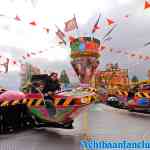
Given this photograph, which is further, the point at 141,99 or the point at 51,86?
the point at 141,99

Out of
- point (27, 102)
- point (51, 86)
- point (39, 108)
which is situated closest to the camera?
point (39, 108)

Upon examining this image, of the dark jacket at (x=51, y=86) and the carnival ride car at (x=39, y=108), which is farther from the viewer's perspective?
the dark jacket at (x=51, y=86)

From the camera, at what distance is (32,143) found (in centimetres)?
983

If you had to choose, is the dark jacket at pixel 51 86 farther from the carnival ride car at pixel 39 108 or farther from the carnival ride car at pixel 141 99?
the carnival ride car at pixel 141 99

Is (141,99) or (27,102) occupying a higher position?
(27,102)

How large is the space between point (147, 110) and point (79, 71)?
75.2 metres

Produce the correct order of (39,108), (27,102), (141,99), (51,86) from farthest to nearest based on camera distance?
1. (141,99)
2. (27,102)
3. (51,86)
4. (39,108)

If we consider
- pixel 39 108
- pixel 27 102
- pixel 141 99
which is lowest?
pixel 141 99

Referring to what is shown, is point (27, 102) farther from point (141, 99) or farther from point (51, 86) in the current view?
point (141, 99)

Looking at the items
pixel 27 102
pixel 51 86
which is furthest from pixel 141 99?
pixel 27 102

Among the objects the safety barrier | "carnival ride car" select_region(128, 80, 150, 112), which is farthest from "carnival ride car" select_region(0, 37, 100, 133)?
"carnival ride car" select_region(128, 80, 150, 112)

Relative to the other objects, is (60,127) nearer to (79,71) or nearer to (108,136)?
(108,136)

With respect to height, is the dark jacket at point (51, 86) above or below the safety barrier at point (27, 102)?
above

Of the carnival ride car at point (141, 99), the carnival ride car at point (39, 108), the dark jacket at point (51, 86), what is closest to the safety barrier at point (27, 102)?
the carnival ride car at point (39, 108)
